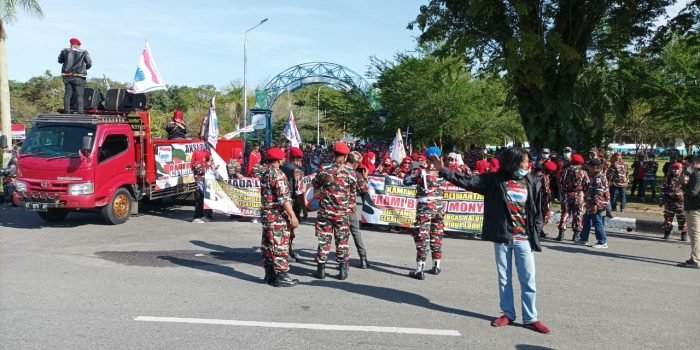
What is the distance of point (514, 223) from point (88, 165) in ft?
28.8

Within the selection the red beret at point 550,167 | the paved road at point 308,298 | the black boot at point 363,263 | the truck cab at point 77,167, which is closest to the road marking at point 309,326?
the paved road at point 308,298

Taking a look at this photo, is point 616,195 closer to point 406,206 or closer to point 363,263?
point 406,206

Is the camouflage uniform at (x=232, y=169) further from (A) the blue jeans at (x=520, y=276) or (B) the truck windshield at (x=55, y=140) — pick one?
(A) the blue jeans at (x=520, y=276)

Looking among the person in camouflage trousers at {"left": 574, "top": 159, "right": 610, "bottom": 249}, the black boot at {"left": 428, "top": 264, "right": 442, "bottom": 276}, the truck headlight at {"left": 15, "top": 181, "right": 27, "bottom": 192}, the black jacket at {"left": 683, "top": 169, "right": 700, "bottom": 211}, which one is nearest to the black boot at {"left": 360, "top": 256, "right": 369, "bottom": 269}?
the black boot at {"left": 428, "top": 264, "right": 442, "bottom": 276}

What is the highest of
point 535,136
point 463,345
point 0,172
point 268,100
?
point 268,100

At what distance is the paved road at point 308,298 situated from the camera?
513 centimetres

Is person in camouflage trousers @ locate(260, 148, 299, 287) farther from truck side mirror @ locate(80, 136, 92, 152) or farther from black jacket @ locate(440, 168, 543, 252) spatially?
truck side mirror @ locate(80, 136, 92, 152)

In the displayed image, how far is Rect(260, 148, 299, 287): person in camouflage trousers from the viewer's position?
6922 millimetres

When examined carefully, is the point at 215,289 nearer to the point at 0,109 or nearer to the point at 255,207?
the point at 255,207

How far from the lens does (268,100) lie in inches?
1663

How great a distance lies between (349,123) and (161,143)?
84.3ft

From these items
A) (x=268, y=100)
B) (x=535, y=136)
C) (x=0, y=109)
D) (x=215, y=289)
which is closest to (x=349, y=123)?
(x=268, y=100)

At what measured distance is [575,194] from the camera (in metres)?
11.5

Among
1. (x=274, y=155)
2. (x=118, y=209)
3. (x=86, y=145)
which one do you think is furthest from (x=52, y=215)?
(x=274, y=155)
